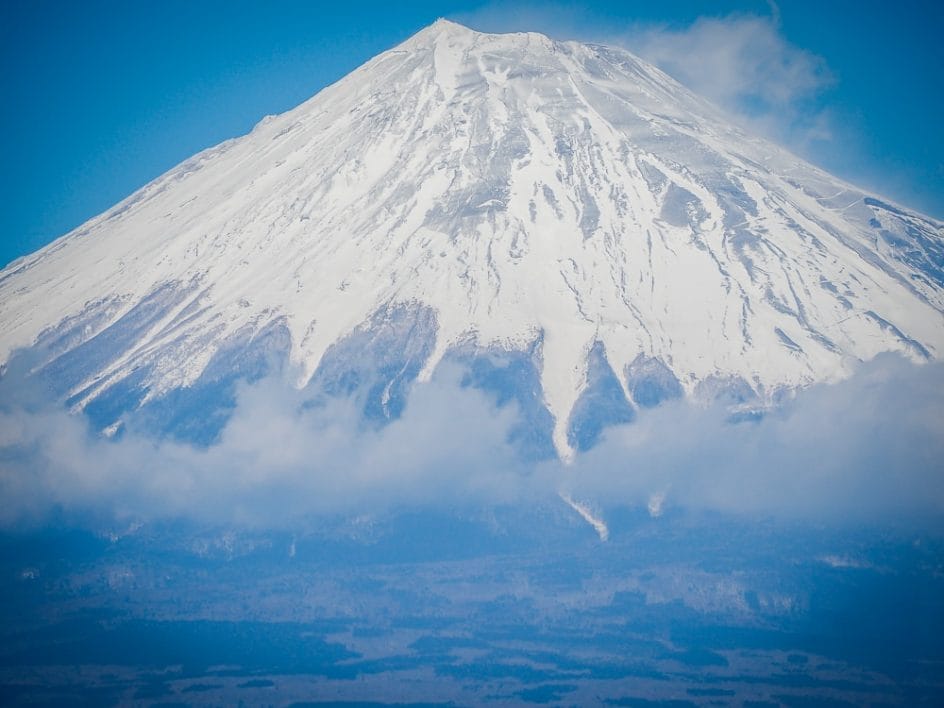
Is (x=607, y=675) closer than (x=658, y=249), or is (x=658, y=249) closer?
(x=607, y=675)

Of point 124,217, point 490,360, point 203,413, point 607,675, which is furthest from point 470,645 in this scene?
point 124,217

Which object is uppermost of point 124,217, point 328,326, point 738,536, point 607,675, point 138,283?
point 124,217

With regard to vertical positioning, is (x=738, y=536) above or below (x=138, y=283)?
below

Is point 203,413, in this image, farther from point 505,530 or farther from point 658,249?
point 658,249

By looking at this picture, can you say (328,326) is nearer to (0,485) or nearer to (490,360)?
(490,360)

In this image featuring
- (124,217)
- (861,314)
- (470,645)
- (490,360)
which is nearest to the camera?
(470,645)

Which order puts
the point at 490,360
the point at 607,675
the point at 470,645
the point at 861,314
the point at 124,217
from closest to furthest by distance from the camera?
the point at 607,675
the point at 470,645
the point at 490,360
the point at 861,314
the point at 124,217

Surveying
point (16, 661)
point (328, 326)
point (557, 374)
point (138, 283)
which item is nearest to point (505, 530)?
point (557, 374)
